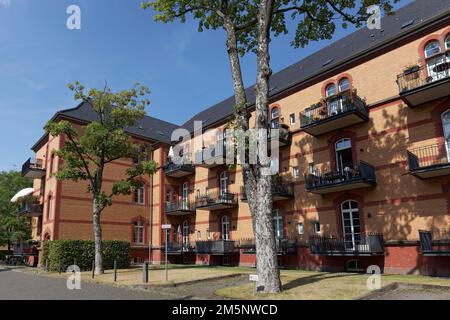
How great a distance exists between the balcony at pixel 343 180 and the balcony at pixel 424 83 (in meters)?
3.64

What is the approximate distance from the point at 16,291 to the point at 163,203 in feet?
61.1

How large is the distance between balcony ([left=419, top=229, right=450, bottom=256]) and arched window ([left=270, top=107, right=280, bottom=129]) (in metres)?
10.9

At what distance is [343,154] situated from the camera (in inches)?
770

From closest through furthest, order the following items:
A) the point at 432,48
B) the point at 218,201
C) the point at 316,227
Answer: the point at 432,48 → the point at 316,227 → the point at 218,201

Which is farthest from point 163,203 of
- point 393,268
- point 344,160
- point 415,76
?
point 415,76

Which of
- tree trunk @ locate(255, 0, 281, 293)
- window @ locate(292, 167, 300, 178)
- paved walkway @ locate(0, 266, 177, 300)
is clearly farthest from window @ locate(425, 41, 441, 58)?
paved walkway @ locate(0, 266, 177, 300)

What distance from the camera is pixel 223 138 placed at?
26.6 metres

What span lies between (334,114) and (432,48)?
16.9 feet

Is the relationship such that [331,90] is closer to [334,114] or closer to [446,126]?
[334,114]

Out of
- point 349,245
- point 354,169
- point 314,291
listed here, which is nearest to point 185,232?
point 349,245

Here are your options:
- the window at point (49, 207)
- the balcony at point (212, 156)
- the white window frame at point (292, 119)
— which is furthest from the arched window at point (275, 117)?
the window at point (49, 207)

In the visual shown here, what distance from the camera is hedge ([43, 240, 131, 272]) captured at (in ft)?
72.4

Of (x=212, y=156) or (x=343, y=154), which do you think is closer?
(x=343, y=154)

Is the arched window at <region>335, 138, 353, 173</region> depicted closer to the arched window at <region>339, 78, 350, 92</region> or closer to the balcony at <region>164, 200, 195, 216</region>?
the arched window at <region>339, 78, 350, 92</region>
